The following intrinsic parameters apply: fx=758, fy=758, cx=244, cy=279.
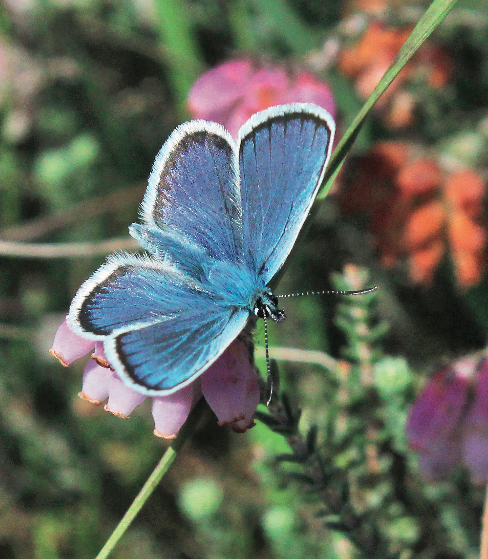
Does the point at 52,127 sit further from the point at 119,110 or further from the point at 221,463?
the point at 221,463

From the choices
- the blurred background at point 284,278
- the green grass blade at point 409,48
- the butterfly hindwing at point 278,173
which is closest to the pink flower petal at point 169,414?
the blurred background at point 284,278

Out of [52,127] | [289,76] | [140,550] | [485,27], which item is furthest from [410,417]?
[52,127]

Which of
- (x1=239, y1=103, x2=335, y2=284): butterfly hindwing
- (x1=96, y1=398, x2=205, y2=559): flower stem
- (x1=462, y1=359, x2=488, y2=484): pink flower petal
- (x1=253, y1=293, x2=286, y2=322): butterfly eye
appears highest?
(x1=239, y1=103, x2=335, y2=284): butterfly hindwing

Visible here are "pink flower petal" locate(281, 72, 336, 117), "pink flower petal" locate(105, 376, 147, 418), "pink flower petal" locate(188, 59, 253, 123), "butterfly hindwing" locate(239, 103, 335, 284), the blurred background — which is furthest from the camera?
"pink flower petal" locate(188, 59, 253, 123)

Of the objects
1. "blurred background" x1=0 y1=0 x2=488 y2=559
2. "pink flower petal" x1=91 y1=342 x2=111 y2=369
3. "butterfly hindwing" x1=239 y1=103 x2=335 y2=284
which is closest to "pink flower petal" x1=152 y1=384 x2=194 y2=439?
"pink flower petal" x1=91 y1=342 x2=111 y2=369

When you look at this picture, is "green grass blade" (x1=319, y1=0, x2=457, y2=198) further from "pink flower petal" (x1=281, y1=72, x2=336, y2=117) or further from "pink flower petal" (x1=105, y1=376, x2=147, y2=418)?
"pink flower petal" (x1=281, y1=72, x2=336, y2=117)

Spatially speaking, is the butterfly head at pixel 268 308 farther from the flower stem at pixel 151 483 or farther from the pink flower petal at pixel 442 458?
the pink flower petal at pixel 442 458

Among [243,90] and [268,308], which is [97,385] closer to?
[268,308]
